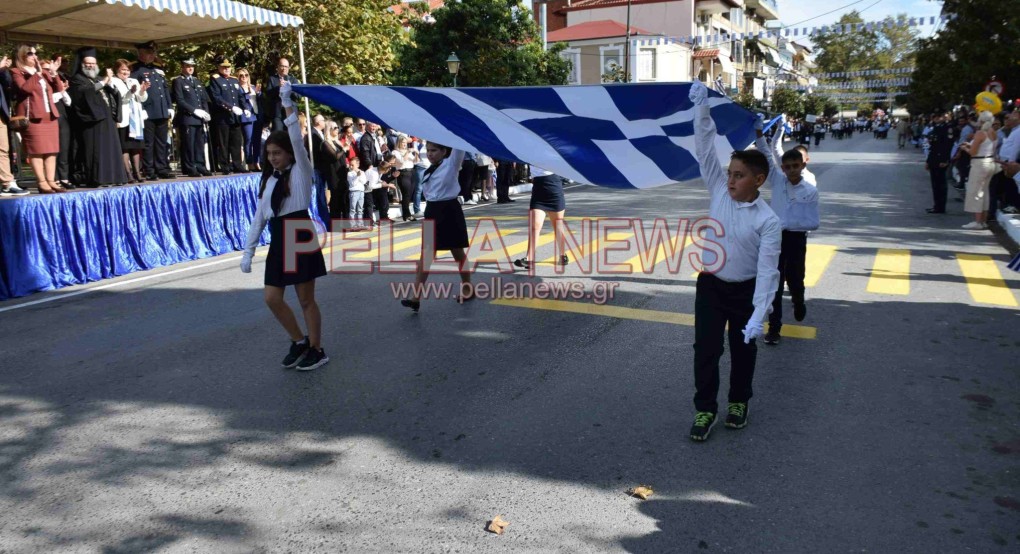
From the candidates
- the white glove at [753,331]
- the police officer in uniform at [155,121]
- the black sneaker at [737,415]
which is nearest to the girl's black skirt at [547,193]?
the black sneaker at [737,415]

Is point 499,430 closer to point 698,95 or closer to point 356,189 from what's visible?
point 698,95

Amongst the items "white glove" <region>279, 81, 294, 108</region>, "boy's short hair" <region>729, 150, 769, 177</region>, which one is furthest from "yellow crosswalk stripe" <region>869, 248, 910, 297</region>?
"white glove" <region>279, 81, 294, 108</region>

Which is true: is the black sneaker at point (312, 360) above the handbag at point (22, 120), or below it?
below

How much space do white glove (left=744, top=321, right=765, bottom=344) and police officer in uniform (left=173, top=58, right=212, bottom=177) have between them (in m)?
10.8

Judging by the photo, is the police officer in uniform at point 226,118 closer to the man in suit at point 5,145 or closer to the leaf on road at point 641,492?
the man in suit at point 5,145

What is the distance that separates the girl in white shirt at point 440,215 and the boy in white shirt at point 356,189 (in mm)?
6616

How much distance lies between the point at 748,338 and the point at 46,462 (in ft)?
12.9

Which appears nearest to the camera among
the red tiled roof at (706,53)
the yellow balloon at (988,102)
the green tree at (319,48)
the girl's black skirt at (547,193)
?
the girl's black skirt at (547,193)

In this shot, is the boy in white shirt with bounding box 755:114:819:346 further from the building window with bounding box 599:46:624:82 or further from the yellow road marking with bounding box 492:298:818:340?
the building window with bounding box 599:46:624:82

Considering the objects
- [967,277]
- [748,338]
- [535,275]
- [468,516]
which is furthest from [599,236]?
[468,516]

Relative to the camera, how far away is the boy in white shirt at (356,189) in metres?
13.8

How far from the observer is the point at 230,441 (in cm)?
443

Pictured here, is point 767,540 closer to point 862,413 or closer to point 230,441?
point 862,413

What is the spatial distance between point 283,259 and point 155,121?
8.56m
